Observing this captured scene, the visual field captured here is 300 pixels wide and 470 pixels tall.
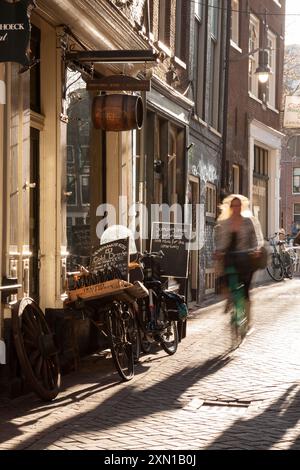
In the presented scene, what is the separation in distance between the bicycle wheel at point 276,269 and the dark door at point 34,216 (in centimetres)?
1540

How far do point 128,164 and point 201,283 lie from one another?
6000 millimetres

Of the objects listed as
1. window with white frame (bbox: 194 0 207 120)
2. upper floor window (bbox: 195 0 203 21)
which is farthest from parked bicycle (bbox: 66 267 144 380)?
upper floor window (bbox: 195 0 203 21)

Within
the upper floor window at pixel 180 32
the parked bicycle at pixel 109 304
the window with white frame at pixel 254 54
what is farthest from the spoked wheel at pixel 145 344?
the window with white frame at pixel 254 54

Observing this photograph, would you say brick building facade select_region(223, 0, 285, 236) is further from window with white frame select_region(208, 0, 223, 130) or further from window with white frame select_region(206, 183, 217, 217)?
window with white frame select_region(208, 0, 223, 130)

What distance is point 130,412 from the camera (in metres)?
6.77

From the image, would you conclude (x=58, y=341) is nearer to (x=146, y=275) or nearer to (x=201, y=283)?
(x=146, y=275)

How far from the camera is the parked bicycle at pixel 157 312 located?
9680mm

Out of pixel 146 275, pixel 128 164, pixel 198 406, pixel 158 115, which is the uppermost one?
pixel 158 115

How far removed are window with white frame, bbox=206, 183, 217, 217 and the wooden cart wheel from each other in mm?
11324

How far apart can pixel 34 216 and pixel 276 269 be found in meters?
15.8

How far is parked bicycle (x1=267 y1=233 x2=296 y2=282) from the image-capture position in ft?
78.3

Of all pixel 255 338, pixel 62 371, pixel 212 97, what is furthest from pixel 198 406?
pixel 212 97

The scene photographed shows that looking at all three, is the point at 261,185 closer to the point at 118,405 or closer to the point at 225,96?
the point at 225,96
